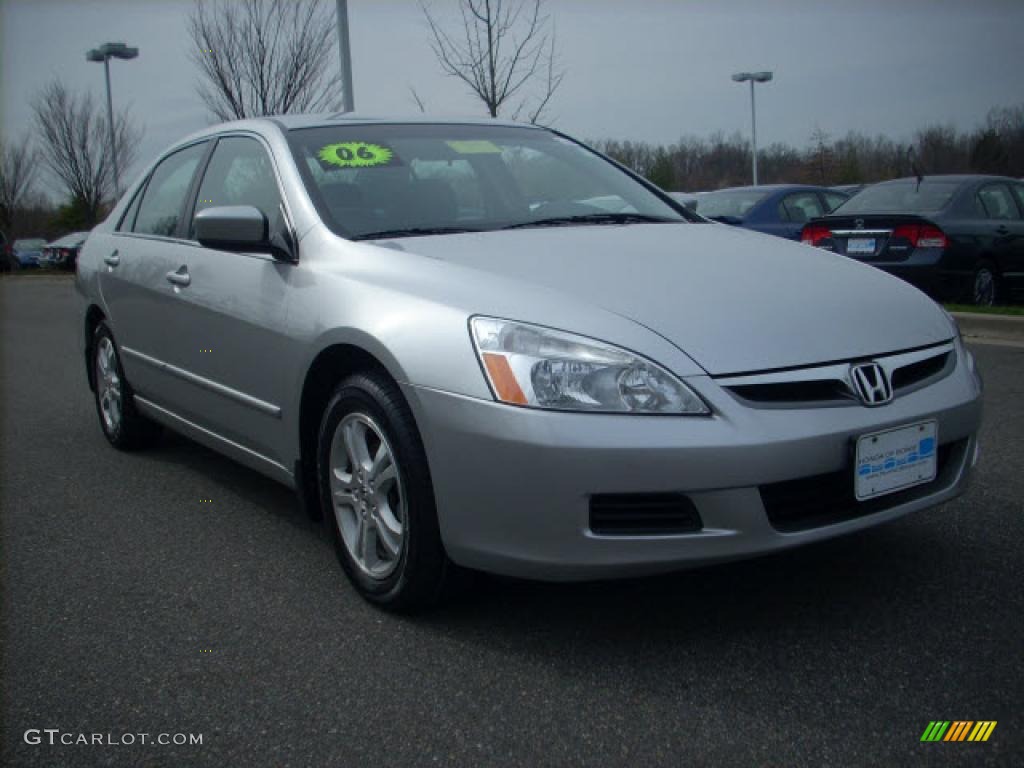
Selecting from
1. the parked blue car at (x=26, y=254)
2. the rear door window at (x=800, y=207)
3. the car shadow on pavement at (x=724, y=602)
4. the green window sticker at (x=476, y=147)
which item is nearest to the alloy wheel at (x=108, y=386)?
the green window sticker at (x=476, y=147)

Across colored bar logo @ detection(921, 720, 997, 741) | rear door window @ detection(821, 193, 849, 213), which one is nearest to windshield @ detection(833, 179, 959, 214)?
rear door window @ detection(821, 193, 849, 213)

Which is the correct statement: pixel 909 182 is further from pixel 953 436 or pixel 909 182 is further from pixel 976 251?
pixel 953 436

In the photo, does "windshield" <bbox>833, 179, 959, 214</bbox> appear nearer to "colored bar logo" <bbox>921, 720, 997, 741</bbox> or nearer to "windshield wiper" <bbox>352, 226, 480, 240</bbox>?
"windshield wiper" <bbox>352, 226, 480, 240</bbox>

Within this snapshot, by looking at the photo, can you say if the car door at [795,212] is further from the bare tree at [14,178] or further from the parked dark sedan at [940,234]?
the bare tree at [14,178]

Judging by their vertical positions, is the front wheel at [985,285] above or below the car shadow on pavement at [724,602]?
above

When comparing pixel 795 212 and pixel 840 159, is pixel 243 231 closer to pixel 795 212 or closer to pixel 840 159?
pixel 795 212

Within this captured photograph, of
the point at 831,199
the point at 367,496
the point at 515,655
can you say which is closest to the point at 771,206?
the point at 831,199

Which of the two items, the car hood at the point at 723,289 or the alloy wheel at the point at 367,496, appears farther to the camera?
the alloy wheel at the point at 367,496

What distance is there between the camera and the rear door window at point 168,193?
15.7 ft

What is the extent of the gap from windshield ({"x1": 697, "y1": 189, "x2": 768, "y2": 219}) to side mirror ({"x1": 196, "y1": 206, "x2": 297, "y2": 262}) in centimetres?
889

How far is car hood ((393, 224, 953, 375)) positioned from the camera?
2836 mm

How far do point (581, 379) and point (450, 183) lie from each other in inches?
→ 58.1

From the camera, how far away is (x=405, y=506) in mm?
3012

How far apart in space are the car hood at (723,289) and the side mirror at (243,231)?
45cm
